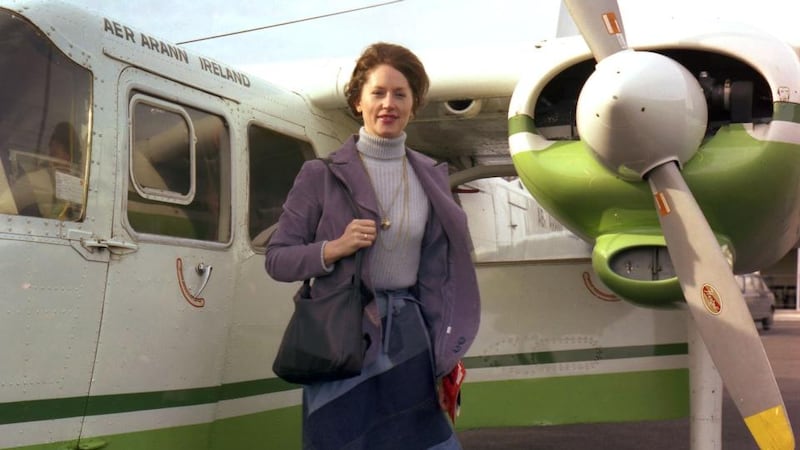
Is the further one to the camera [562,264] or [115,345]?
[562,264]

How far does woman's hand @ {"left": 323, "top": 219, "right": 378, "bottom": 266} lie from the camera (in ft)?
7.98

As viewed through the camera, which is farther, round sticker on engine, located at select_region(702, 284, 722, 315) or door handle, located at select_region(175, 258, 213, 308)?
round sticker on engine, located at select_region(702, 284, 722, 315)

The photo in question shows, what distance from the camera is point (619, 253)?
4.48 m

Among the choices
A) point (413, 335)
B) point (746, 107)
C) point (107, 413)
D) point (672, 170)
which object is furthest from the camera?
point (746, 107)

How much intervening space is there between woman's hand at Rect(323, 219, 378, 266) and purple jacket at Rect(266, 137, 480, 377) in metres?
0.04

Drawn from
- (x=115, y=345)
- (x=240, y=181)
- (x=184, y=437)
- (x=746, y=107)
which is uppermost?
(x=746, y=107)

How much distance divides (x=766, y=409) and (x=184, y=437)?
104 inches

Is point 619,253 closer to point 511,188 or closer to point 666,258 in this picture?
point 666,258

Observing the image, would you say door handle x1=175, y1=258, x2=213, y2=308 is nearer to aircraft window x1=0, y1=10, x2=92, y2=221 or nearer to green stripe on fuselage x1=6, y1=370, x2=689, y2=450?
aircraft window x1=0, y1=10, x2=92, y2=221

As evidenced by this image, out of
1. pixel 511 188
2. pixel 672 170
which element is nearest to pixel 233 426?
pixel 672 170

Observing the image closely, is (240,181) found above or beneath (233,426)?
above

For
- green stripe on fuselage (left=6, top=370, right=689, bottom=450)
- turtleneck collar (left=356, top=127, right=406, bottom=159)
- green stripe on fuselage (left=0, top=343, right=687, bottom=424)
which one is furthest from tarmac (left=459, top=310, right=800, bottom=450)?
turtleneck collar (left=356, top=127, right=406, bottom=159)

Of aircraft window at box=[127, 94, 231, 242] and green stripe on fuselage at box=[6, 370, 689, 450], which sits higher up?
aircraft window at box=[127, 94, 231, 242]

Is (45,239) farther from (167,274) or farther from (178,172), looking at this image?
(178,172)
